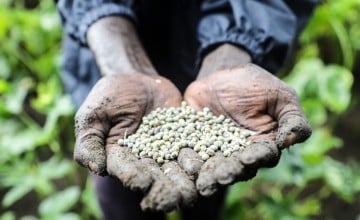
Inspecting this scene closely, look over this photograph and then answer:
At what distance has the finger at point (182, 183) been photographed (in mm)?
720

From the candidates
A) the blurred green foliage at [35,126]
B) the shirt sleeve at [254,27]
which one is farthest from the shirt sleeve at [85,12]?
the blurred green foliage at [35,126]

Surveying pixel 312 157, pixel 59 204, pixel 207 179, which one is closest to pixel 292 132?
pixel 207 179

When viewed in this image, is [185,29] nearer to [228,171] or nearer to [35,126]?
[228,171]

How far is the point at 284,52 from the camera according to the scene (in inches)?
40.2

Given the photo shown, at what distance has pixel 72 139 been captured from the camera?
151cm

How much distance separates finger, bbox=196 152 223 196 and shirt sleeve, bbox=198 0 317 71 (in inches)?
10.6

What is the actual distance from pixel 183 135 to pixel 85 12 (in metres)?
0.28

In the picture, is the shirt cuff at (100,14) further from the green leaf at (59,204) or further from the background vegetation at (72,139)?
the green leaf at (59,204)

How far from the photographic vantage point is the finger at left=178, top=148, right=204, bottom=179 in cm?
77

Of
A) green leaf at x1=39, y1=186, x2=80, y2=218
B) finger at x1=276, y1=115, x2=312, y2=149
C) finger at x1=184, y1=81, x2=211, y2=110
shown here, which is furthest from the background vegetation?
finger at x1=276, y1=115, x2=312, y2=149

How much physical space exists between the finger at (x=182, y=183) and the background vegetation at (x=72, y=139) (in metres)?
0.48

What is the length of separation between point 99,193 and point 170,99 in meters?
0.28

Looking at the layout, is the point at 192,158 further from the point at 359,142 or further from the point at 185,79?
the point at 359,142

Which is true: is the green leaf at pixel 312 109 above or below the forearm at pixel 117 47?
below
